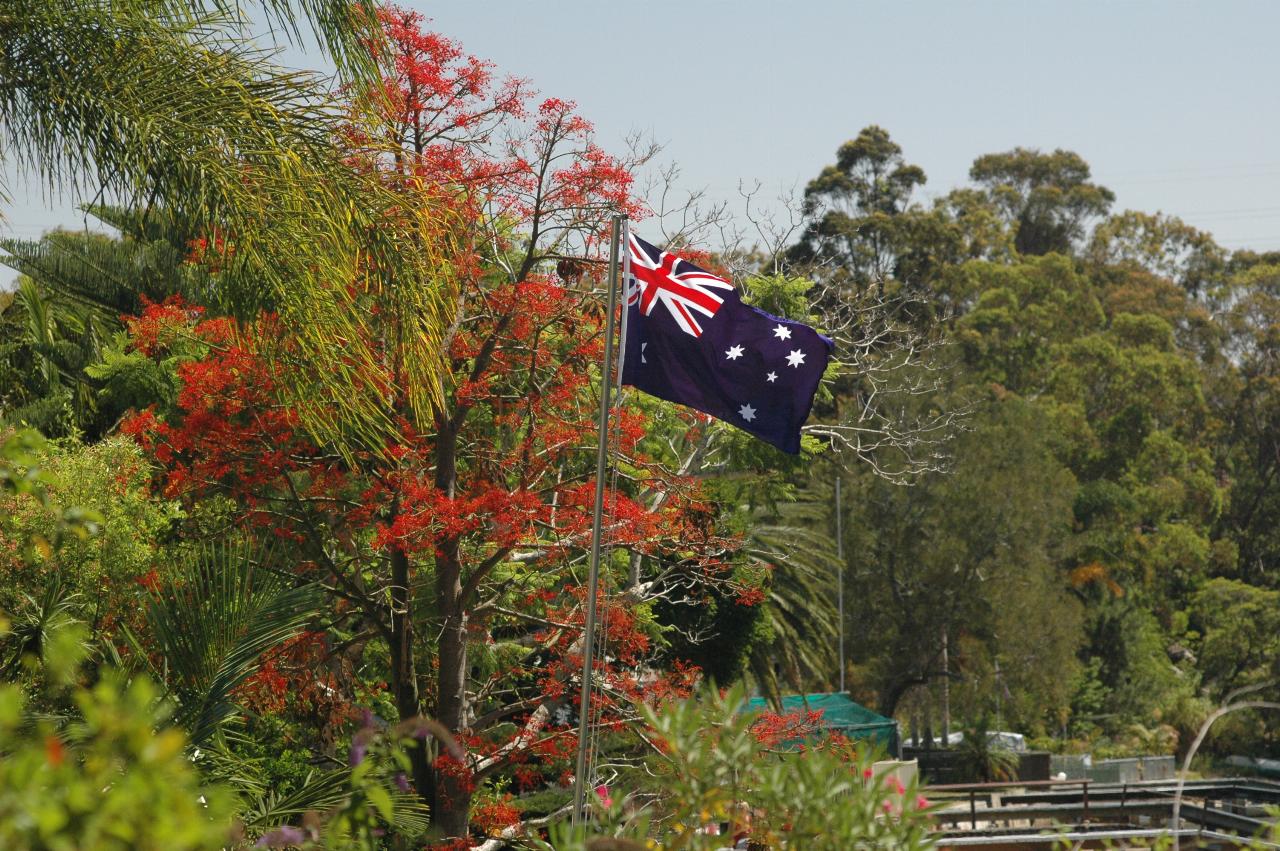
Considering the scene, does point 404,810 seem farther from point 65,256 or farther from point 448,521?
point 65,256

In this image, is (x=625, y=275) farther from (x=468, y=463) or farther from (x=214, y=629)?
(x=468, y=463)

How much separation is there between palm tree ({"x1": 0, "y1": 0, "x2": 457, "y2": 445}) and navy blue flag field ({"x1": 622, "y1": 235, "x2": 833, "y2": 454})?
1577 mm

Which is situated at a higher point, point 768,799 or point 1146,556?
point 768,799

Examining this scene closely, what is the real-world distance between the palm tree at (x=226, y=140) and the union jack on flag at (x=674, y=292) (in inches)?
56.9

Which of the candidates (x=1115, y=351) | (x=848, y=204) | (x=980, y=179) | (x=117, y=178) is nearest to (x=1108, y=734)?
(x=1115, y=351)

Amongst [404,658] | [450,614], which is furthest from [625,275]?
[404,658]

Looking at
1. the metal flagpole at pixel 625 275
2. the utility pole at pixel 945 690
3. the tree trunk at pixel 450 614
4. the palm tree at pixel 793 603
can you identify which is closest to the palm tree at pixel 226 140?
the metal flagpole at pixel 625 275

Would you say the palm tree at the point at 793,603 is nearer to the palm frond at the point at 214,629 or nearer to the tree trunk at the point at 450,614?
the tree trunk at the point at 450,614

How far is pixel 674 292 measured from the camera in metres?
8.50

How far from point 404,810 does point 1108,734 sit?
34691mm

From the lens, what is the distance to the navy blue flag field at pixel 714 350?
8492 millimetres

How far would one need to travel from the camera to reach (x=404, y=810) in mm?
7223

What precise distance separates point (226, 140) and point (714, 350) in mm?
3138

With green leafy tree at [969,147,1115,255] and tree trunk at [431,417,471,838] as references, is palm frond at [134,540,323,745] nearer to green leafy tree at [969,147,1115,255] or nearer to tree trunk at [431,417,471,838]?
tree trunk at [431,417,471,838]
